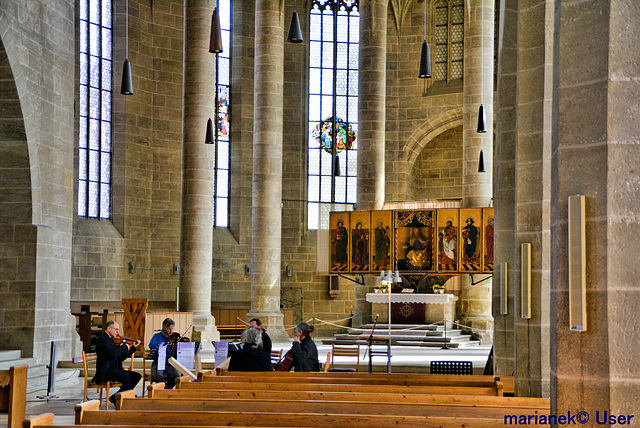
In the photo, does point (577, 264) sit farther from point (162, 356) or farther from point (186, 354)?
point (162, 356)

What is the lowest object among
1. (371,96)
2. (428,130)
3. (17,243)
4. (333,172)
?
(17,243)

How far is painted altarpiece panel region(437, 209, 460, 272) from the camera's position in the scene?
58.6 feet

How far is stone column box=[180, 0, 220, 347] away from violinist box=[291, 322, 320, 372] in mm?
10235

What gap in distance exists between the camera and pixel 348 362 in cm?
1527

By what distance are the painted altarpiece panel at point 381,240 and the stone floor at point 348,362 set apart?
188 centimetres

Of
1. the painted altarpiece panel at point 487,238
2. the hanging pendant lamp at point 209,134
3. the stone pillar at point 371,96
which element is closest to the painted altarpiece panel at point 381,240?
the painted altarpiece panel at point 487,238

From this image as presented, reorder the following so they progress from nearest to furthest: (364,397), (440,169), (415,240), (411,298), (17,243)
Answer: (364,397), (17,243), (415,240), (411,298), (440,169)

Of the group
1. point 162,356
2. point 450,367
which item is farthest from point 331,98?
point 162,356

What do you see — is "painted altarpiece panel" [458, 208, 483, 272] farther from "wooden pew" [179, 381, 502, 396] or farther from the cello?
"wooden pew" [179, 381, 502, 396]

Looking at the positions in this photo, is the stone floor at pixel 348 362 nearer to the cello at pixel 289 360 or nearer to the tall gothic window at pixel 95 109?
the cello at pixel 289 360

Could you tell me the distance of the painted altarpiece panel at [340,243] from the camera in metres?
18.7

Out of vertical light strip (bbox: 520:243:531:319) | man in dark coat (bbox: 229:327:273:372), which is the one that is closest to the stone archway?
man in dark coat (bbox: 229:327:273:372)

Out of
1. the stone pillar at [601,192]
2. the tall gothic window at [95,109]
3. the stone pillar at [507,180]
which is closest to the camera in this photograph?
the stone pillar at [601,192]

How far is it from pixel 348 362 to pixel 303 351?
5.64m
